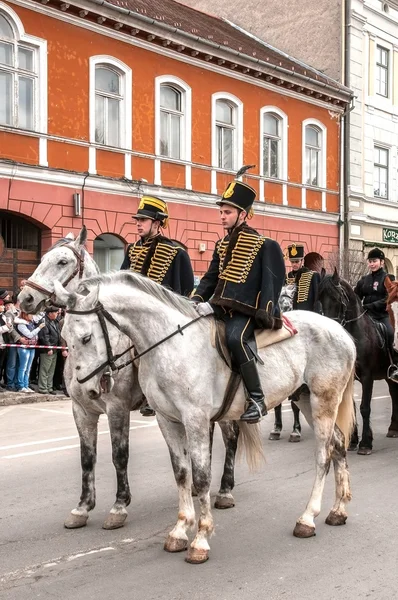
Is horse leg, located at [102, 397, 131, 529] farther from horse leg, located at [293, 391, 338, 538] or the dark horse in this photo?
the dark horse

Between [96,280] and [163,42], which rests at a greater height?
[163,42]

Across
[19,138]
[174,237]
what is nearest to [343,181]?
[174,237]

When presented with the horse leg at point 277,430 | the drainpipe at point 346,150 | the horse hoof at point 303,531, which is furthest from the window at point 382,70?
the horse hoof at point 303,531

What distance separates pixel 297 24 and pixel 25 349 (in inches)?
758

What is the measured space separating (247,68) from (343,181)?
6076 mm

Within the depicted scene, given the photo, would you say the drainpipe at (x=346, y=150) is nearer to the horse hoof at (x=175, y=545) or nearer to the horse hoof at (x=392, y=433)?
the horse hoof at (x=392, y=433)

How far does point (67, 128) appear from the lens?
59.1ft

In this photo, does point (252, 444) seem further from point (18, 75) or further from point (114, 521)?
point (18, 75)

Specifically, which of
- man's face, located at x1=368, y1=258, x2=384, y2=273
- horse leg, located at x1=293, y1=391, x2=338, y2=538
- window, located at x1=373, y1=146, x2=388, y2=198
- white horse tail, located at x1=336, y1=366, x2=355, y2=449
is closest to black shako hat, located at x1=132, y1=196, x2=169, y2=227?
horse leg, located at x1=293, y1=391, x2=338, y2=538

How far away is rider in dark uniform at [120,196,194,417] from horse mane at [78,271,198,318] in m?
1.15

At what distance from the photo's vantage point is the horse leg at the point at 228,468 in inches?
261

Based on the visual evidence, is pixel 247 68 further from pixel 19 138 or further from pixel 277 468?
pixel 277 468

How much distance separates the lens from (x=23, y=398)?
1407cm

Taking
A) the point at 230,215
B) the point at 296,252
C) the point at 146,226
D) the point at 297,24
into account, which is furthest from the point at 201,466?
the point at 297,24
